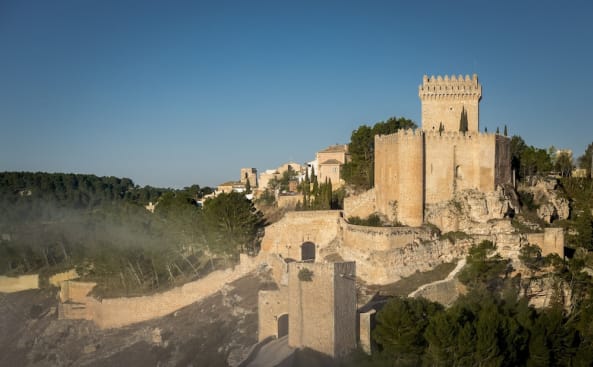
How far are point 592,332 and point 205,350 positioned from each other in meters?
16.2

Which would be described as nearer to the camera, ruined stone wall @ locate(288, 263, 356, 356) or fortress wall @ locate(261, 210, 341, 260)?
ruined stone wall @ locate(288, 263, 356, 356)

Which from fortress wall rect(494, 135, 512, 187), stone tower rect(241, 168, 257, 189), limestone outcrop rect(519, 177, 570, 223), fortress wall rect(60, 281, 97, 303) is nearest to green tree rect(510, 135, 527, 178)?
limestone outcrop rect(519, 177, 570, 223)

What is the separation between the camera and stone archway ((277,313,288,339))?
23827 millimetres

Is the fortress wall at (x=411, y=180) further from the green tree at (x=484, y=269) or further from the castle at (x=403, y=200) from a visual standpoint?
the green tree at (x=484, y=269)

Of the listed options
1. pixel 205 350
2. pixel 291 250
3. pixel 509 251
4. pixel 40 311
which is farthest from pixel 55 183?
pixel 509 251

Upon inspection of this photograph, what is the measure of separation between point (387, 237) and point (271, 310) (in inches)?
281

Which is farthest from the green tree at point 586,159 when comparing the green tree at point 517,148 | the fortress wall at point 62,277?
the fortress wall at point 62,277

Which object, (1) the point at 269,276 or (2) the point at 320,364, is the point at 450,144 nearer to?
(1) the point at 269,276

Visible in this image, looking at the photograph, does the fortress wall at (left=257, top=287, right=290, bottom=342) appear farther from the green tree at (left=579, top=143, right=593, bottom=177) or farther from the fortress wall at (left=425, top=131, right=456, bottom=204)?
the green tree at (left=579, top=143, right=593, bottom=177)

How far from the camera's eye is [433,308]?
2242 cm

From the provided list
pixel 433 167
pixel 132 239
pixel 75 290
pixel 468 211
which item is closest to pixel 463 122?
pixel 433 167

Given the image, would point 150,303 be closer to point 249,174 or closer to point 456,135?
point 456,135

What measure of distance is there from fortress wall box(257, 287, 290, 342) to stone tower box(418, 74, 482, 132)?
14366mm

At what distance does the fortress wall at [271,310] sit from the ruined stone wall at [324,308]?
2630 mm
